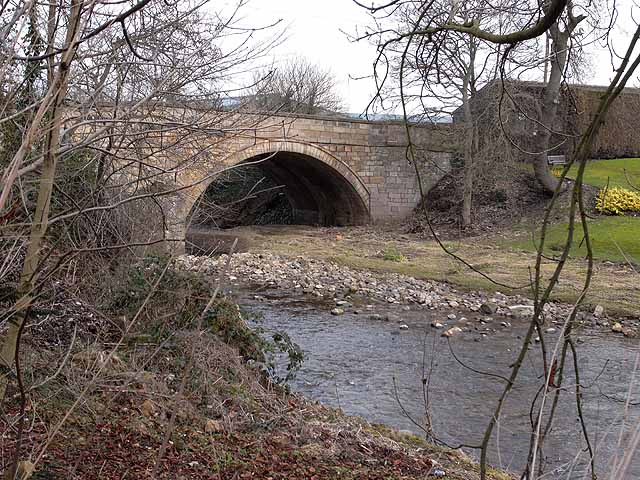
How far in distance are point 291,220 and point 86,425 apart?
27.0m

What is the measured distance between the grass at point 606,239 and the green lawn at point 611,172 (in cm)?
263

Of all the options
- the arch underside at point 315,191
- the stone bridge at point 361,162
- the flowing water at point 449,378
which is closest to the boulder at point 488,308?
the flowing water at point 449,378

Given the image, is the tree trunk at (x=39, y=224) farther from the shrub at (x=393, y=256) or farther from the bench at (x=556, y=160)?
the bench at (x=556, y=160)

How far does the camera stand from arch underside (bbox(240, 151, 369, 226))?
24.7 meters

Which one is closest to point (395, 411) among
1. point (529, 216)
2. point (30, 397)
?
point (30, 397)

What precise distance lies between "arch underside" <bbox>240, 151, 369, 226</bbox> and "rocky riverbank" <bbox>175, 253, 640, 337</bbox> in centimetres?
791

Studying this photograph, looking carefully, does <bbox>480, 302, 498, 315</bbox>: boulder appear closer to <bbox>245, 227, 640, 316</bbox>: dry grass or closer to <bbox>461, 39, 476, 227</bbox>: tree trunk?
<bbox>245, 227, 640, 316</bbox>: dry grass

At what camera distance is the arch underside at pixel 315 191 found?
24719 millimetres

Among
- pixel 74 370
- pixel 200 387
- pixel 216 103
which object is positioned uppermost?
pixel 216 103

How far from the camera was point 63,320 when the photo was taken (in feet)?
17.6

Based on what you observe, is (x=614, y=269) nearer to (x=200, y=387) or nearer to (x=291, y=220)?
(x=200, y=387)

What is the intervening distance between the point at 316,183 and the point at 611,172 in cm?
1040

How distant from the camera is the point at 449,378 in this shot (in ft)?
25.7

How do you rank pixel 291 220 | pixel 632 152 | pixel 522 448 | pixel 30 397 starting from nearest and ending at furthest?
pixel 30 397 < pixel 522 448 < pixel 632 152 < pixel 291 220
